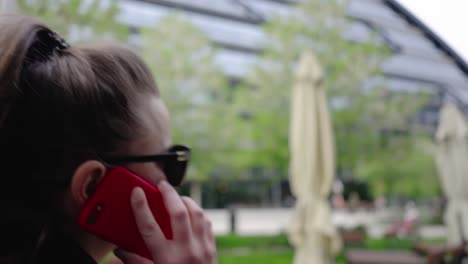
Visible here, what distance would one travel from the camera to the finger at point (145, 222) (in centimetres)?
98

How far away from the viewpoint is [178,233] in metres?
0.97

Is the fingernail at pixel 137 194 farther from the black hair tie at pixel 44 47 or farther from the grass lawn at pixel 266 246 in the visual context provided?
the grass lawn at pixel 266 246

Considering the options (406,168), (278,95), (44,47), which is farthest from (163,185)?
(406,168)

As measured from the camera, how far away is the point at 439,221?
19.4 meters

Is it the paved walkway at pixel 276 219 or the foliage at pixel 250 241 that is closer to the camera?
the foliage at pixel 250 241

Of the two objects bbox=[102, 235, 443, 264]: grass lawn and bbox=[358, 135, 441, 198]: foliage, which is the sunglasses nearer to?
bbox=[102, 235, 443, 264]: grass lawn

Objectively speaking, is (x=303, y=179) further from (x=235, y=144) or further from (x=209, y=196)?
(x=209, y=196)

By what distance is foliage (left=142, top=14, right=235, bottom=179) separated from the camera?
41.6ft

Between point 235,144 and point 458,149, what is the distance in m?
8.26

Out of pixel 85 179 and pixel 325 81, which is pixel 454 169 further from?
pixel 85 179

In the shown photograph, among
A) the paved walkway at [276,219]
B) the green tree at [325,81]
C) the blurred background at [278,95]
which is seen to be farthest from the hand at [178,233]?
the paved walkway at [276,219]

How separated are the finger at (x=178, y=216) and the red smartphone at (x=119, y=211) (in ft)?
0.06

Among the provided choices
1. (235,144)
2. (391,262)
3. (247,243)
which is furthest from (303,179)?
(235,144)

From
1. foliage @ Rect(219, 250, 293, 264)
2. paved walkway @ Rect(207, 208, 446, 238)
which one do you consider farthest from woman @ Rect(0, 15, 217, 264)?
paved walkway @ Rect(207, 208, 446, 238)
